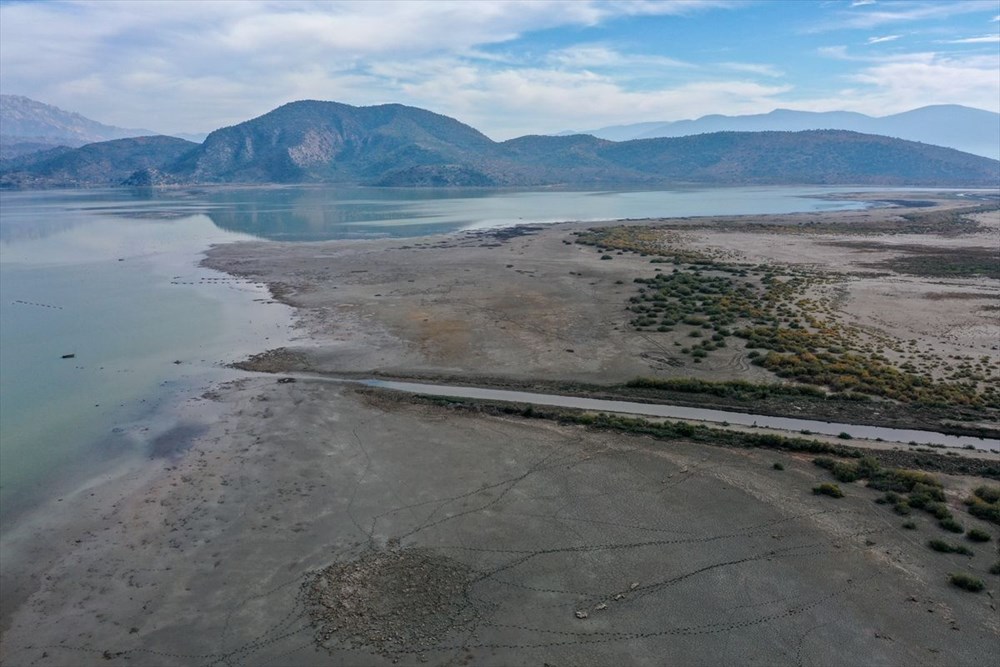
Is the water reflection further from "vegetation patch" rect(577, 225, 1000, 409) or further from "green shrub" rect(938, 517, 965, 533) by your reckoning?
"green shrub" rect(938, 517, 965, 533)

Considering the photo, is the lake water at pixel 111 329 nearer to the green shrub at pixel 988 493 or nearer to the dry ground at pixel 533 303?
the dry ground at pixel 533 303

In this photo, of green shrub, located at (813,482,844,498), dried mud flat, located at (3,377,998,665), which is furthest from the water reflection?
green shrub, located at (813,482,844,498)

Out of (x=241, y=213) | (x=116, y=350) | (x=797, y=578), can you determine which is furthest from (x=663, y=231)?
(x=241, y=213)

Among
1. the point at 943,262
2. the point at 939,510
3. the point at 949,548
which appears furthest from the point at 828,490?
the point at 943,262

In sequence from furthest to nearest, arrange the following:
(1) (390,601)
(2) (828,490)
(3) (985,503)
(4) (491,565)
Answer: (2) (828,490), (3) (985,503), (4) (491,565), (1) (390,601)

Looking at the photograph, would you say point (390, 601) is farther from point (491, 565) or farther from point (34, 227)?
point (34, 227)

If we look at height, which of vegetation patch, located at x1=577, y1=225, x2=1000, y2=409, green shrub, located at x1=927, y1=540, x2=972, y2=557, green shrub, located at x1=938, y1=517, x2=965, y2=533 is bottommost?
green shrub, located at x1=927, y1=540, x2=972, y2=557

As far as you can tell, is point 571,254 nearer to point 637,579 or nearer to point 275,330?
point 275,330
